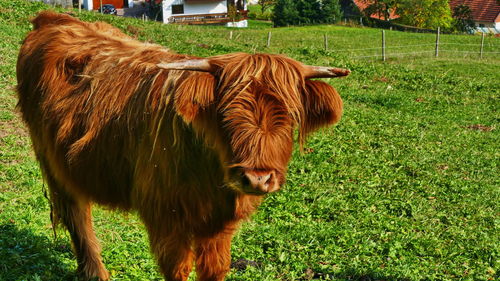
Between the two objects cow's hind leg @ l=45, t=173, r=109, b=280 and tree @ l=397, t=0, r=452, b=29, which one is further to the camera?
tree @ l=397, t=0, r=452, b=29

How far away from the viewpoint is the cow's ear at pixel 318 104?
12.5 feet

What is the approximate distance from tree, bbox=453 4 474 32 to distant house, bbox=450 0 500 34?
3.85 meters

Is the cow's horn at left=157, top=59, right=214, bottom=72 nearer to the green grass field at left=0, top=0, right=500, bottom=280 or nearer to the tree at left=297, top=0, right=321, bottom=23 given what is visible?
the green grass field at left=0, top=0, right=500, bottom=280

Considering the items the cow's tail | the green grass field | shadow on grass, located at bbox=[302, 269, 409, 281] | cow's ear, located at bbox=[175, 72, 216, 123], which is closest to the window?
the green grass field

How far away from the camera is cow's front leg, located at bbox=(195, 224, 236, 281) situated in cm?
437

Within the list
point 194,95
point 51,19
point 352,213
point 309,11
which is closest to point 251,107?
point 194,95

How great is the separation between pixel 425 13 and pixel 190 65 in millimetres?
72033

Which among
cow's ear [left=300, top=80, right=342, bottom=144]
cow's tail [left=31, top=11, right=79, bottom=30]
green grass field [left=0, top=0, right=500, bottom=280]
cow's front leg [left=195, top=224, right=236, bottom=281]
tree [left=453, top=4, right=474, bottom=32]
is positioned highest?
tree [left=453, top=4, right=474, bottom=32]

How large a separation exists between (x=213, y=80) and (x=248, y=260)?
268cm

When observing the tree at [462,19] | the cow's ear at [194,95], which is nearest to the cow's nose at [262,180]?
the cow's ear at [194,95]

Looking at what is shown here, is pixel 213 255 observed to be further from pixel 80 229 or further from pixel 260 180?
pixel 80 229

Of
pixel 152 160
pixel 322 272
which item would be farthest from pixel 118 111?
pixel 322 272

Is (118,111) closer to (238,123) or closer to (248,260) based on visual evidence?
(238,123)

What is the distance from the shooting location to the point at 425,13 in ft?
230
